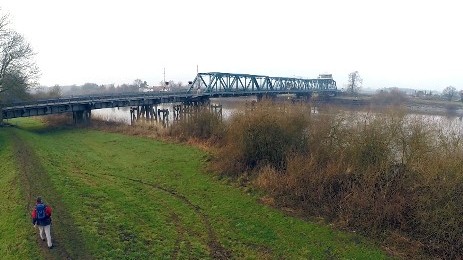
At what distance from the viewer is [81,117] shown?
129ft

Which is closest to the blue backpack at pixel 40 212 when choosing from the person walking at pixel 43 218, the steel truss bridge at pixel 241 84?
the person walking at pixel 43 218

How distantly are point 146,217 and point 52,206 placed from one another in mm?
3782

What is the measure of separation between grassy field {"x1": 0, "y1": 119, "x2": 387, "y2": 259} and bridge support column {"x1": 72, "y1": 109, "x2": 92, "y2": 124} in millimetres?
17968

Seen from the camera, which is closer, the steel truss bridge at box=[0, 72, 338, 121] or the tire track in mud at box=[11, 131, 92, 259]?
the tire track in mud at box=[11, 131, 92, 259]

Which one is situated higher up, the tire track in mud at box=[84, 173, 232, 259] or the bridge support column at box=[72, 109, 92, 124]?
the bridge support column at box=[72, 109, 92, 124]

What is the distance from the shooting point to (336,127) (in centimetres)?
1725

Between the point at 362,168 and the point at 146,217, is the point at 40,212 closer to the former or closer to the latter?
the point at 146,217

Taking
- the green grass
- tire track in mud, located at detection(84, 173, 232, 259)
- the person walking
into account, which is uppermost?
the person walking

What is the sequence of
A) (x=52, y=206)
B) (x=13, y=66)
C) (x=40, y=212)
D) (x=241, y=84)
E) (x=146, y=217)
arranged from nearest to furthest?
(x=40, y=212) → (x=52, y=206) → (x=146, y=217) → (x=13, y=66) → (x=241, y=84)

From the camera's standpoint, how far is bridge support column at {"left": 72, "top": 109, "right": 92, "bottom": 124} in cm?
3888

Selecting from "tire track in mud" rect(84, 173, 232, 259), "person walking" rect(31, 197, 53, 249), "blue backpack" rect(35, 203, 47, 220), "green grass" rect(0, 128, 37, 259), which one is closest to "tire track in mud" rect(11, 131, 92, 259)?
"green grass" rect(0, 128, 37, 259)

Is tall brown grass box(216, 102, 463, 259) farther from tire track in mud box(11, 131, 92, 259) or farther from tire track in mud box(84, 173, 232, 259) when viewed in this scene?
tire track in mud box(11, 131, 92, 259)

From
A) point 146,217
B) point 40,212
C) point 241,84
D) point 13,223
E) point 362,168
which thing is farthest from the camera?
point 241,84

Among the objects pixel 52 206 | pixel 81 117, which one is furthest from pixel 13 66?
pixel 52 206
